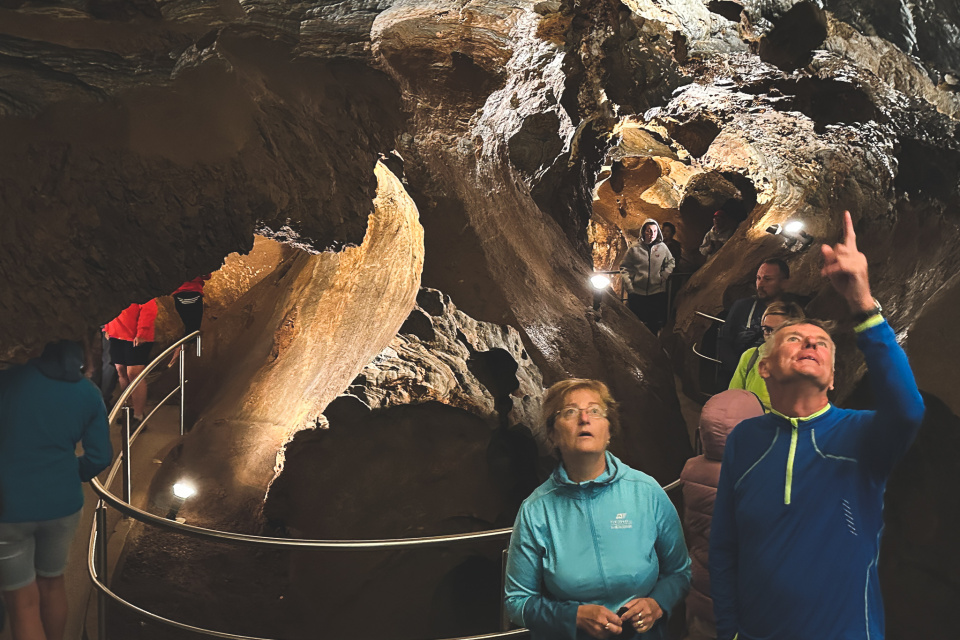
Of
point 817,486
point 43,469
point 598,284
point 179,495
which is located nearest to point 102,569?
point 43,469

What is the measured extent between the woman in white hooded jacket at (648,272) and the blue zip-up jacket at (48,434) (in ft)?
18.8

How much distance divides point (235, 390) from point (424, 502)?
4.78ft

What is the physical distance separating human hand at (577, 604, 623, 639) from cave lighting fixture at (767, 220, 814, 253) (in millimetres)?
6633

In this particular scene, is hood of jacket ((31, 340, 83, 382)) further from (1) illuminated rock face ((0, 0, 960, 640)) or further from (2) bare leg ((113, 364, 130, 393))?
(2) bare leg ((113, 364, 130, 393))

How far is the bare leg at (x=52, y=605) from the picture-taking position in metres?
2.88

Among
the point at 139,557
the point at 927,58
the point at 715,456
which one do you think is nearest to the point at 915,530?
the point at 715,456

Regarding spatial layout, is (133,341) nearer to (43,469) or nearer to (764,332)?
(43,469)

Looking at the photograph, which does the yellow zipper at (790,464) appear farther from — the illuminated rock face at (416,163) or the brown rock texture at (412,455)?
the brown rock texture at (412,455)

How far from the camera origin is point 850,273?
1.99m

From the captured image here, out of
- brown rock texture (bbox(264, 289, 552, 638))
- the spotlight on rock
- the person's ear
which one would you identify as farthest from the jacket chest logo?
the spotlight on rock

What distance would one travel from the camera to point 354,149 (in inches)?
162

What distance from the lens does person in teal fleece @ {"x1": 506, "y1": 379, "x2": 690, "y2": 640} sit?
77.8 inches

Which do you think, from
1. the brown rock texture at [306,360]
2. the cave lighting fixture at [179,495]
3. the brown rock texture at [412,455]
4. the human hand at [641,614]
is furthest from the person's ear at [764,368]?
the cave lighting fixture at [179,495]

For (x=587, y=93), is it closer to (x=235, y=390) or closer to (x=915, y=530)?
(x=235, y=390)
